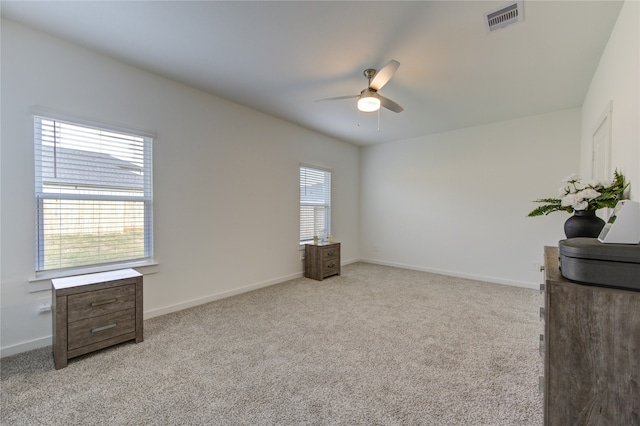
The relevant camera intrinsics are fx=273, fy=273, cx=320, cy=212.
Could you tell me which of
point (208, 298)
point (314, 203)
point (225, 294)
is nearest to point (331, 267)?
point (314, 203)

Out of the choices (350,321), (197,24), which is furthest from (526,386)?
(197,24)

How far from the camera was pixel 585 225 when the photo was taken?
1.66 metres

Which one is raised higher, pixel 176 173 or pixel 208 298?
pixel 176 173

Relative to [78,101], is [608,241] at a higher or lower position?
lower

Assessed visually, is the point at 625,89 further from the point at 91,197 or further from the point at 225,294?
the point at 91,197

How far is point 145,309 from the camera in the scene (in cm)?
293

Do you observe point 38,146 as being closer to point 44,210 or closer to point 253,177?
point 44,210

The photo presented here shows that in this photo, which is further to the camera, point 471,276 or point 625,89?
point 471,276

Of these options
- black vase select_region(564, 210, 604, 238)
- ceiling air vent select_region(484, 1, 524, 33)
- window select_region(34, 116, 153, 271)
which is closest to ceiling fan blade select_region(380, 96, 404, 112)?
ceiling air vent select_region(484, 1, 524, 33)

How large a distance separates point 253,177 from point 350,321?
7.80 feet

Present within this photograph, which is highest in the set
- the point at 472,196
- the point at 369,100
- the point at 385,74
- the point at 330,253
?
the point at 385,74

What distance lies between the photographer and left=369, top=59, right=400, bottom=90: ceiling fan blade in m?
2.33

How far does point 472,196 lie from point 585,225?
3.23 meters

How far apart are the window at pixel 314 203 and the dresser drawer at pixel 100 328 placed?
9.38ft
